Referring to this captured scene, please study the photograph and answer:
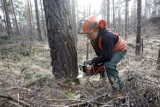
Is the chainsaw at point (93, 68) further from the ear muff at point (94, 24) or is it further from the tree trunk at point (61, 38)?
the ear muff at point (94, 24)

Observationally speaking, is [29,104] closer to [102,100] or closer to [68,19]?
[102,100]

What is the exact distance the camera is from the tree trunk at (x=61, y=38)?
316cm

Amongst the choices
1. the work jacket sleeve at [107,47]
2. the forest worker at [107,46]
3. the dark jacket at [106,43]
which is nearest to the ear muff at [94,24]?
the forest worker at [107,46]

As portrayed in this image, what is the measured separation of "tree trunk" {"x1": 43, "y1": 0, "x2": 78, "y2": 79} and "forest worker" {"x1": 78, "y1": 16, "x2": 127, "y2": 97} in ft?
1.35

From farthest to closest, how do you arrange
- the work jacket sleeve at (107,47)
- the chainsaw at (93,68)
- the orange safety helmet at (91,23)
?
the chainsaw at (93,68), the orange safety helmet at (91,23), the work jacket sleeve at (107,47)

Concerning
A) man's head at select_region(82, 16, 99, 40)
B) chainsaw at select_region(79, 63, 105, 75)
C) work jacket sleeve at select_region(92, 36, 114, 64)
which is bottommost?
chainsaw at select_region(79, 63, 105, 75)

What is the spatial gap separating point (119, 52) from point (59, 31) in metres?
1.15

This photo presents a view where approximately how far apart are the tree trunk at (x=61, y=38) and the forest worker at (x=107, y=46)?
1.35 ft

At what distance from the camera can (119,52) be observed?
122 inches

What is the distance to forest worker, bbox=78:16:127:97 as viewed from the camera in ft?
9.39

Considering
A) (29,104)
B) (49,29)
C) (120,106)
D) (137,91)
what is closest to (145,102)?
(137,91)

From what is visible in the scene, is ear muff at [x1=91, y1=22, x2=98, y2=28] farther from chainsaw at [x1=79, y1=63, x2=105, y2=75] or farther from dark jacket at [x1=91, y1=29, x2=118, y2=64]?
chainsaw at [x1=79, y1=63, x2=105, y2=75]

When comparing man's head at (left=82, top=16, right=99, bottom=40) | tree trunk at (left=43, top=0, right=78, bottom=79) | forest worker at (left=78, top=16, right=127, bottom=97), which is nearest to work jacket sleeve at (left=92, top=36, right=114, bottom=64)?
forest worker at (left=78, top=16, right=127, bottom=97)

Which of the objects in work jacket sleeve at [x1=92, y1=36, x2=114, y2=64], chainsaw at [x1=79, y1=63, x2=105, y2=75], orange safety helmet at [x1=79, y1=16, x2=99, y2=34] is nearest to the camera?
work jacket sleeve at [x1=92, y1=36, x2=114, y2=64]
